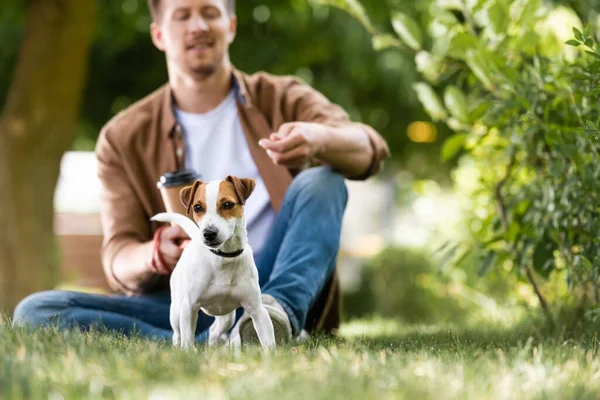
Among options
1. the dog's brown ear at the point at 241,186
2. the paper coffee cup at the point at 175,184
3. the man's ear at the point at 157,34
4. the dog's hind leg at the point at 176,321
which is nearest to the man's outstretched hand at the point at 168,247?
the paper coffee cup at the point at 175,184

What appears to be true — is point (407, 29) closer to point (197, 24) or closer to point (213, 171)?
point (197, 24)

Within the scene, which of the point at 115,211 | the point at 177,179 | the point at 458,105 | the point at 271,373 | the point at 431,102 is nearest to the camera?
the point at 271,373

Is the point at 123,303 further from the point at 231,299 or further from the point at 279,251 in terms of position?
the point at 231,299

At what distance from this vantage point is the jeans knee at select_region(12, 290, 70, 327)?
11.0 feet

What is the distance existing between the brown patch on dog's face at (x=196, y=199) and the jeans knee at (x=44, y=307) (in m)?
1.10

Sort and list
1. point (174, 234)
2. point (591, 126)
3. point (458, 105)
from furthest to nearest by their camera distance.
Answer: point (458, 105) → point (174, 234) → point (591, 126)

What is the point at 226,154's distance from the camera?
386 cm

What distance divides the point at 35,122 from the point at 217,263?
550cm

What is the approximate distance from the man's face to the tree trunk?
3883 millimetres

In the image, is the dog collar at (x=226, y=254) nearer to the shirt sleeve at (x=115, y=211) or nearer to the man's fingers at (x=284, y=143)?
the man's fingers at (x=284, y=143)

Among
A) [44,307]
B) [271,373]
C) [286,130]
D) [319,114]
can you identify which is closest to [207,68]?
[319,114]

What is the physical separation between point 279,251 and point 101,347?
114 cm

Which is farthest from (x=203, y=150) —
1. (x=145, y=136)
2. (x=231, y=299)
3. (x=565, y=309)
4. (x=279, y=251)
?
(x=565, y=309)

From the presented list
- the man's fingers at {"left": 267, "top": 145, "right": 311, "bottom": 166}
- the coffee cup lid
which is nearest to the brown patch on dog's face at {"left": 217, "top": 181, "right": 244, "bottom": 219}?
the coffee cup lid
